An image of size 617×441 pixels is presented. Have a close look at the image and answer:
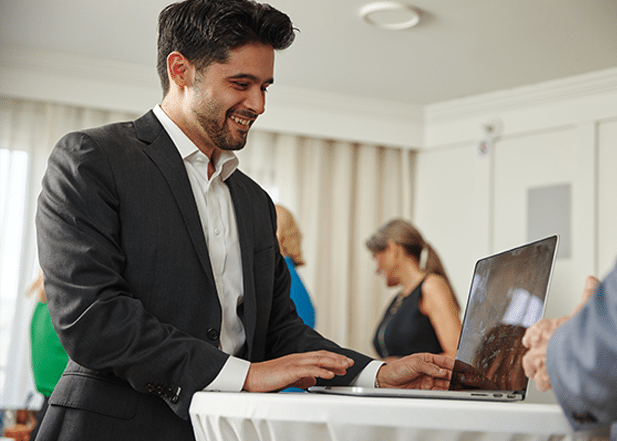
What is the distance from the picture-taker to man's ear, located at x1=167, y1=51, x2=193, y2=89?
1391 mm

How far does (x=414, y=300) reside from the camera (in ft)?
11.7

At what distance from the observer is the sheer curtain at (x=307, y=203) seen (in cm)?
408

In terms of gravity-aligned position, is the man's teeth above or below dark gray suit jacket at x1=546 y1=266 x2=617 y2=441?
above

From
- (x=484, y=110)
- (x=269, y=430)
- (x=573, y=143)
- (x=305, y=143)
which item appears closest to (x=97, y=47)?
(x=305, y=143)

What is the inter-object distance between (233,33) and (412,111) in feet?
12.2

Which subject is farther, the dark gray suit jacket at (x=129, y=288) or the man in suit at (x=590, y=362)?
the dark gray suit jacket at (x=129, y=288)

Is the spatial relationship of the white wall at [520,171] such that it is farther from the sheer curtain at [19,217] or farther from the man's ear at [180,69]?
the man's ear at [180,69]

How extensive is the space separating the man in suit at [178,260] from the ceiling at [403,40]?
2.16m

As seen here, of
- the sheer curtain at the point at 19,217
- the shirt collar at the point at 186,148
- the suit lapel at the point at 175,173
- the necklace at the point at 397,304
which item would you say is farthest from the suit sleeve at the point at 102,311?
the sheer curtain at the point at 19,217

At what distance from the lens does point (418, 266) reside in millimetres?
3812

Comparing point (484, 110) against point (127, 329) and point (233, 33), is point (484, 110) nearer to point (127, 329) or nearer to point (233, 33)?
point (233, 33)

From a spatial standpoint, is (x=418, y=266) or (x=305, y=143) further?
(x=305, y=143)

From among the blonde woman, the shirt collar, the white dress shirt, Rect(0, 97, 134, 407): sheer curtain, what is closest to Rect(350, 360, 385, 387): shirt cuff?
the white dress shirt

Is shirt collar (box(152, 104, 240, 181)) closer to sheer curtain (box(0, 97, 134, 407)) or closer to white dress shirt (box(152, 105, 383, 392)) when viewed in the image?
white dress shirt (box(152, 105, 383, 392))
